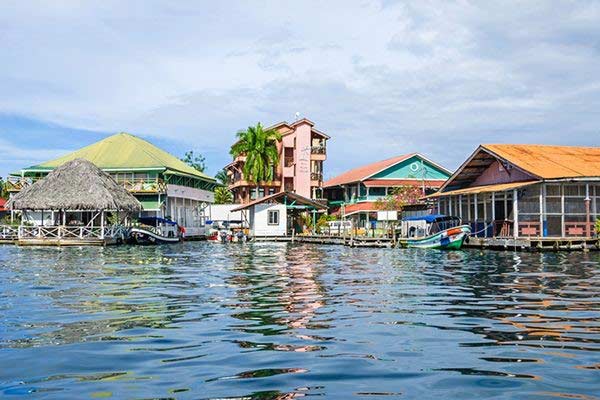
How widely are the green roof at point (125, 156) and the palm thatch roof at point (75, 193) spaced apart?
8.63 meters

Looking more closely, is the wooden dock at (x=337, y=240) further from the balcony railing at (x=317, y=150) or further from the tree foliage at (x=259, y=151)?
the balcony railing at (x=317, y=150)

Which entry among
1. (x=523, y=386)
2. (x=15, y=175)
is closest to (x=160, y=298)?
(x=523, y=386)

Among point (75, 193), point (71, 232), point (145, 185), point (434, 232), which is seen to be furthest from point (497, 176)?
point (145, 185)

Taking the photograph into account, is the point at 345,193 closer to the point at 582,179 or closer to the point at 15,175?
the point at 15,175

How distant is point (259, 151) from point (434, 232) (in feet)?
98.8

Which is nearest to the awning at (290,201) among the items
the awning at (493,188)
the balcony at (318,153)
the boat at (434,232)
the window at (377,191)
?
the window at (377,191)

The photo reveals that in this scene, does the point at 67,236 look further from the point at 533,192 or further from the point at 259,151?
the point at 533,192

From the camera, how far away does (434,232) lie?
1797 inches

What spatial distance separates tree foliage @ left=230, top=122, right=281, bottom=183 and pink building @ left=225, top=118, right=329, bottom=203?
139 centimetres

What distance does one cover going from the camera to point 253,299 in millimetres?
15516

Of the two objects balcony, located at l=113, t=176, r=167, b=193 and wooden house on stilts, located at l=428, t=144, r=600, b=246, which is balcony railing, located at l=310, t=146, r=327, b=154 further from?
wooden house on stilts, located at l=428, t=144, r=600, b=246

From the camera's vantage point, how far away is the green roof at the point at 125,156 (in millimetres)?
63219

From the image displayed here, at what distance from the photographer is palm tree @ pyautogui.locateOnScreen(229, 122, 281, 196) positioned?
71.7 meters

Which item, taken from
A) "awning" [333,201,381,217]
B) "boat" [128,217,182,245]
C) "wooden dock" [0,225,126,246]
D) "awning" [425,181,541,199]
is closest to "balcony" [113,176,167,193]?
"boat" [128,217,182,245]
